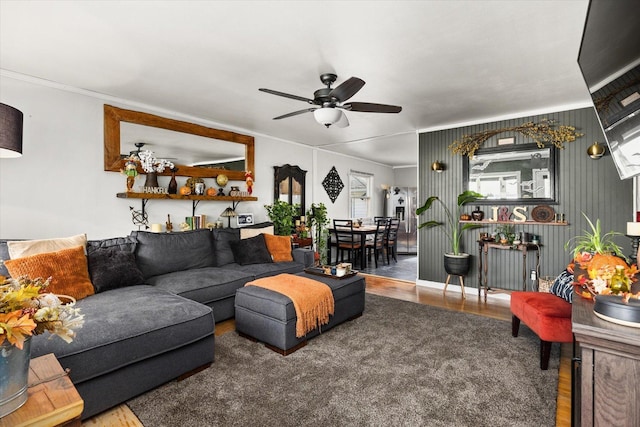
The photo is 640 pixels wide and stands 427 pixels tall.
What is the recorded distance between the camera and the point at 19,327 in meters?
0.90

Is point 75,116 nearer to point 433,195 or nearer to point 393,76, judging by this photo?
point 393,76

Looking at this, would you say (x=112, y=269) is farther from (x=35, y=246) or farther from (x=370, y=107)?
(x=370, y=107)

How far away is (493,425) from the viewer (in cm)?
178

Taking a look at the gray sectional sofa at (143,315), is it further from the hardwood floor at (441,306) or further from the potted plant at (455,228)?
the potted plant at (455,228)

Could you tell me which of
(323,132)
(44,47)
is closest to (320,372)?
(44,47)

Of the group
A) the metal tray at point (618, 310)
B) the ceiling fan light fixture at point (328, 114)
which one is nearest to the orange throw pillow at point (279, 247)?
the ceiling fan light fixture at point (328, 114)

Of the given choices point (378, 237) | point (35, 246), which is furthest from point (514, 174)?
point (35, 246)

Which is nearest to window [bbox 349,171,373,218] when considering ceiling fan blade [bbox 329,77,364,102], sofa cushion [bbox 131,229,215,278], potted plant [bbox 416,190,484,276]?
potted plant [bbox 416,190,484,276]

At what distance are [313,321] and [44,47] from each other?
119 inches

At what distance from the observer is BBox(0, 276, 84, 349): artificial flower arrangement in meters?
0.90

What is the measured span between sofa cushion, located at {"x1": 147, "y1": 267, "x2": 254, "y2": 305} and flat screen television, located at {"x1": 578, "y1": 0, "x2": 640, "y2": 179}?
318 centimetres

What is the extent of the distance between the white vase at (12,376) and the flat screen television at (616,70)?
7.41 feet

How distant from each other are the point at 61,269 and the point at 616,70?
11.9 ft

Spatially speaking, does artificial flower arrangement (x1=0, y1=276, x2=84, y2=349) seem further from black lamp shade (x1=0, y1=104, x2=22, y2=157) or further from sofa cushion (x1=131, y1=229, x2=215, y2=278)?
sofa cushion (x1=131, y1=229, x2=215, y2=278)
